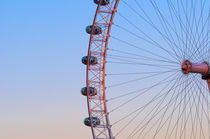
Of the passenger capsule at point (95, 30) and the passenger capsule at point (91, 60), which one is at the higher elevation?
the passenger capsule at point (95, 30)

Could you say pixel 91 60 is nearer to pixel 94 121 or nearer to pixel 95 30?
pixel 95 30

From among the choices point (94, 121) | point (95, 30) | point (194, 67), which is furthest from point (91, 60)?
point (194, 67)

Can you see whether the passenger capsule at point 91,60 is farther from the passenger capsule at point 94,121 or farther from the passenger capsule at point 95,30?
the passenger capsule at point 94,121

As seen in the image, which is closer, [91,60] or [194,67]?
[194,67]

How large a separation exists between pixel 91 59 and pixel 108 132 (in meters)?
4.25

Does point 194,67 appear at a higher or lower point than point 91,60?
lower

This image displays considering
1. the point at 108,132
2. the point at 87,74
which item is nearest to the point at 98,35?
the point at 87,74

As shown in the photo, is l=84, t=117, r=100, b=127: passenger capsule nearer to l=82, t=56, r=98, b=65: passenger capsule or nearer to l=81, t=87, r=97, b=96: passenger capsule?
l=81, t=87, r=97, b=96: passenger capsule

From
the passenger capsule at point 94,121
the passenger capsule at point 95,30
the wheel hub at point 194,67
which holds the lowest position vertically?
the passenger capsule at point 94,121

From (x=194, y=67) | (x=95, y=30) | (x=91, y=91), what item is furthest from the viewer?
(x=91, y=91)

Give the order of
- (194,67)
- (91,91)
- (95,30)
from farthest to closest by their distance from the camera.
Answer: (91,91), (95,30), (194,67)

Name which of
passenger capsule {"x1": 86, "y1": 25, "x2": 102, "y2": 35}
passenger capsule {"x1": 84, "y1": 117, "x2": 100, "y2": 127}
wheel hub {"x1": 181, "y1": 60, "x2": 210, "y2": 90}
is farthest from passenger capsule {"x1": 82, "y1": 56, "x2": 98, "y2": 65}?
wheel hub {"x1": 181, "y1": 60, "x2": 210, "y2": 90}

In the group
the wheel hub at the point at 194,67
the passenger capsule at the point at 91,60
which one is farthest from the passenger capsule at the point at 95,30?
the wheel hub at the point at 194,67

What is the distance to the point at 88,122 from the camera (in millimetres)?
20250
